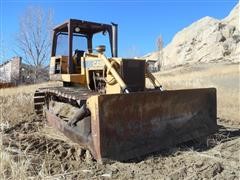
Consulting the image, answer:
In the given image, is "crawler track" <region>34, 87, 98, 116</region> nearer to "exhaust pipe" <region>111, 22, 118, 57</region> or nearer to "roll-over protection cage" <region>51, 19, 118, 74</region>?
"roll-over protection cage" <region>51, 19, 118, 74</region>

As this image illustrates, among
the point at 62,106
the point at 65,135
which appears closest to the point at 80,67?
the point at 62,106

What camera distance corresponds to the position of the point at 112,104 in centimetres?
535

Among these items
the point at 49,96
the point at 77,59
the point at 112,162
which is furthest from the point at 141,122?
the point at 49,96

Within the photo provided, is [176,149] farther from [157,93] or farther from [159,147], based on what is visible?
[157,93]

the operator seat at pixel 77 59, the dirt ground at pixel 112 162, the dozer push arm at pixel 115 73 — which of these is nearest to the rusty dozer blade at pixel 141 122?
the dirt ground at pixel 112 162

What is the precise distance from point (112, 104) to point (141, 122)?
0.65 m

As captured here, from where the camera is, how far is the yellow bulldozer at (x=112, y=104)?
210 inches

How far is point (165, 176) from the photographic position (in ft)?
15.1

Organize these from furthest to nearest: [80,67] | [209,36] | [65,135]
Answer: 1. [209,36]
2. [80,67]
3. [65,135]

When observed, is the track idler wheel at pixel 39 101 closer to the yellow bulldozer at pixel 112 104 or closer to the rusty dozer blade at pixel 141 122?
the yellow bulldozer at pixel 112 104

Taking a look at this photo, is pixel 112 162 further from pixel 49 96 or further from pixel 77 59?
pixel 49 96

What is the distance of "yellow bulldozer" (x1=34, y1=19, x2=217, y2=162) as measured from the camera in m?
5.34

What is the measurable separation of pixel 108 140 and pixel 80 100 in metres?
0.97

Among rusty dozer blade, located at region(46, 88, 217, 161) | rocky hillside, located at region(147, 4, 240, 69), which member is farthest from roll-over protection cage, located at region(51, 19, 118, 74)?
rocky hillside, located at region(147, 4, 240, 69)
